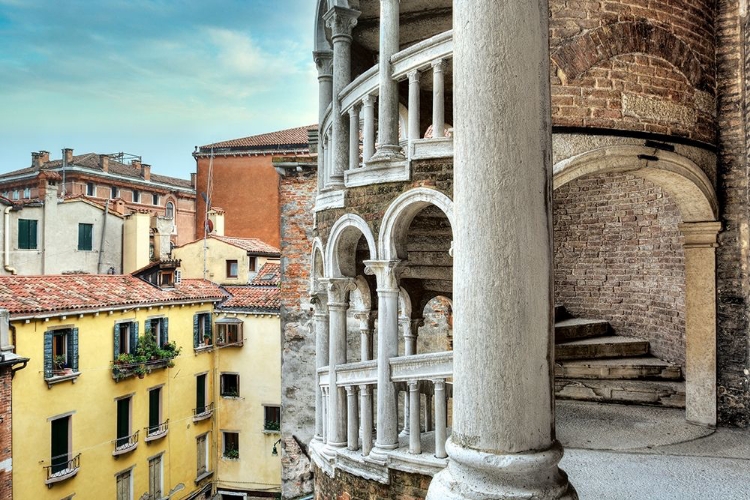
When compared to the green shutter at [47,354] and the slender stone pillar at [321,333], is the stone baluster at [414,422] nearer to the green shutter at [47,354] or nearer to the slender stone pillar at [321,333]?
the slender stone pillar at [321,333]

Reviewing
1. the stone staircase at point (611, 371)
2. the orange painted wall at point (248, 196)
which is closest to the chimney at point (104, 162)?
the orange painted wall at point (248, 196)

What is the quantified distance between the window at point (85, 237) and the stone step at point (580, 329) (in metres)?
22.0

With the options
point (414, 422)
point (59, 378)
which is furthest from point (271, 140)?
point (414, 422)

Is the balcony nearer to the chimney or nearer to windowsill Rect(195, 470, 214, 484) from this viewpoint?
windowsill Rect(195, 470, 214, 484)

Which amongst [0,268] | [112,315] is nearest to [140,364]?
[112,315]

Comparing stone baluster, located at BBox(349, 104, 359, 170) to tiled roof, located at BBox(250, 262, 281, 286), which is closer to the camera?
stone baluster, located at BBox(349, 104, 359, 170)

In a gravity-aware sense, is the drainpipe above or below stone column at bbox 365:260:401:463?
above

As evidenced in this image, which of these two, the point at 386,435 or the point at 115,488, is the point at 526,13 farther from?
the point at 115,488

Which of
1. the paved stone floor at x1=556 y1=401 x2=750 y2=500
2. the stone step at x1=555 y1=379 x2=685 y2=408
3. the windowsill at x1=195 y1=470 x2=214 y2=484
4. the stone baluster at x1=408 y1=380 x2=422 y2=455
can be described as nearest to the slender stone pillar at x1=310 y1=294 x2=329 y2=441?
the stone baluster at x1=408 y1=380 x2=422 y2=455

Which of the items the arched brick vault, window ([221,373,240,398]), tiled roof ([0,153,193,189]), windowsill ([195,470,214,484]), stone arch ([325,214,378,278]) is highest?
tiled roof ([0,153,193,189])

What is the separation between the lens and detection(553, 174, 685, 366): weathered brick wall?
844 centimetres

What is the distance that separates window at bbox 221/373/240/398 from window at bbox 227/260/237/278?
4.49 metres

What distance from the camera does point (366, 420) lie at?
6008 mm

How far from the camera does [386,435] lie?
5762 millimetres
